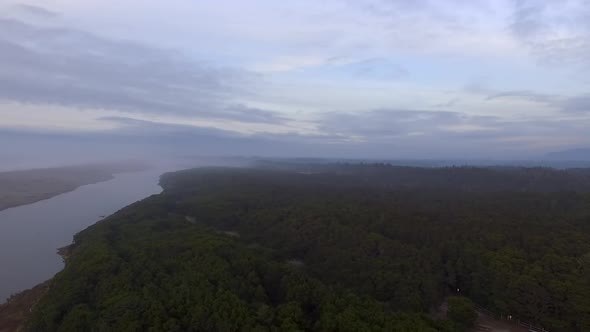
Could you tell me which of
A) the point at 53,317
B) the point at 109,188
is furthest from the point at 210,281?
the point at 109,188

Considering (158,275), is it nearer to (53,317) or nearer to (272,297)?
(53,317)

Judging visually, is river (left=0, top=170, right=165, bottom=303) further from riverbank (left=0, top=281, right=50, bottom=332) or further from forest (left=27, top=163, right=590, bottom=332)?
forest (left=27, top=163, right=590, bottom=332)

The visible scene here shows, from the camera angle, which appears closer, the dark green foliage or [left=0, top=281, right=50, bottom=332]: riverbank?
the dark green foliage

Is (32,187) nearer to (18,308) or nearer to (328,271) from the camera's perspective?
(18,308)

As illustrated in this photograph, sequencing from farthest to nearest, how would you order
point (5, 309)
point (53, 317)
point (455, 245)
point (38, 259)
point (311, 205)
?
point (311, 205) → point (38, 259) → point (455, 245) → point (5, 309) → point (53, 317)

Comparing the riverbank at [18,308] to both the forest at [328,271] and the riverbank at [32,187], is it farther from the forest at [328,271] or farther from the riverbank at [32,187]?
the riverbank at [32,187]

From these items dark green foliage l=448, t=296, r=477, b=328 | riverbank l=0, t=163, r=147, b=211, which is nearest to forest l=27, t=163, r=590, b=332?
dark green foliage l=448, t=296, r=477, b=328

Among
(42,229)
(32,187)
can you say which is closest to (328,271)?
(42,229)

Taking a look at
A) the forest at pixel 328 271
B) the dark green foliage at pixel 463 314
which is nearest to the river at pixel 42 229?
the forest at pixel 328 271
